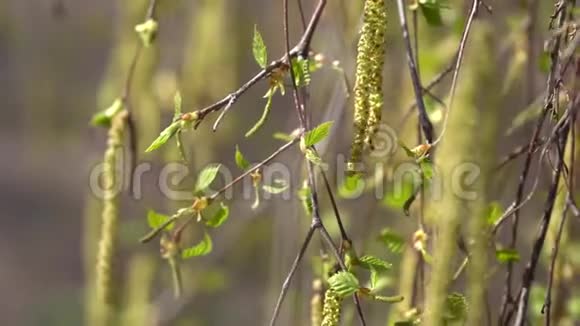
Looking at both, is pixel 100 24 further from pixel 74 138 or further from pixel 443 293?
pixel 443 293

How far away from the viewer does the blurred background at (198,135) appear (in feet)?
4.84

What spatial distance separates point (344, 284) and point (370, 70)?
0.19 m

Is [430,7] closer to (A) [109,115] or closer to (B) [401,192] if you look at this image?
(B) [401,192]

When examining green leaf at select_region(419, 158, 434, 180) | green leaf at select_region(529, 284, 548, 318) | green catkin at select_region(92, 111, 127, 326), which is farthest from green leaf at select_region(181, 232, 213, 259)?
green leaf at select_region(529, 284, 548, 318)

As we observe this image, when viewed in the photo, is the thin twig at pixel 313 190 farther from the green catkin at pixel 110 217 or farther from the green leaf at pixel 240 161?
the green catkin at pixel 110 217

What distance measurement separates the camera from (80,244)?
4.20 m

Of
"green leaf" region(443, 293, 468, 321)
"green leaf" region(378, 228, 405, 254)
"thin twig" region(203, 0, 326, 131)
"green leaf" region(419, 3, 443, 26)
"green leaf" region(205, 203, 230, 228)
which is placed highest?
"green leaf" region(419, 3, 443, 26)

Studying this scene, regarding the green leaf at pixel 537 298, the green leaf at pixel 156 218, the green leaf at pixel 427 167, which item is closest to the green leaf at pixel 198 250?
the green leaf at pixel 156 218

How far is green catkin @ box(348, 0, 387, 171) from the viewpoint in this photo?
2.98 ft

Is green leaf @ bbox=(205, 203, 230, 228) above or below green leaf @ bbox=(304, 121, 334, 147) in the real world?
below

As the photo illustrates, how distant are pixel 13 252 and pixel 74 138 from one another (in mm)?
563

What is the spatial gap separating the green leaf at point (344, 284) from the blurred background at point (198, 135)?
0.17 m

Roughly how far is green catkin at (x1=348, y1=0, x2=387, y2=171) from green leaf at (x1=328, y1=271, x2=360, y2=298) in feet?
0.31

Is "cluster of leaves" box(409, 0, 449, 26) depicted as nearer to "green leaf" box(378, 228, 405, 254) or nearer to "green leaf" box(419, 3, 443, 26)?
"green leaf" box(419, 3, 443, 26)
